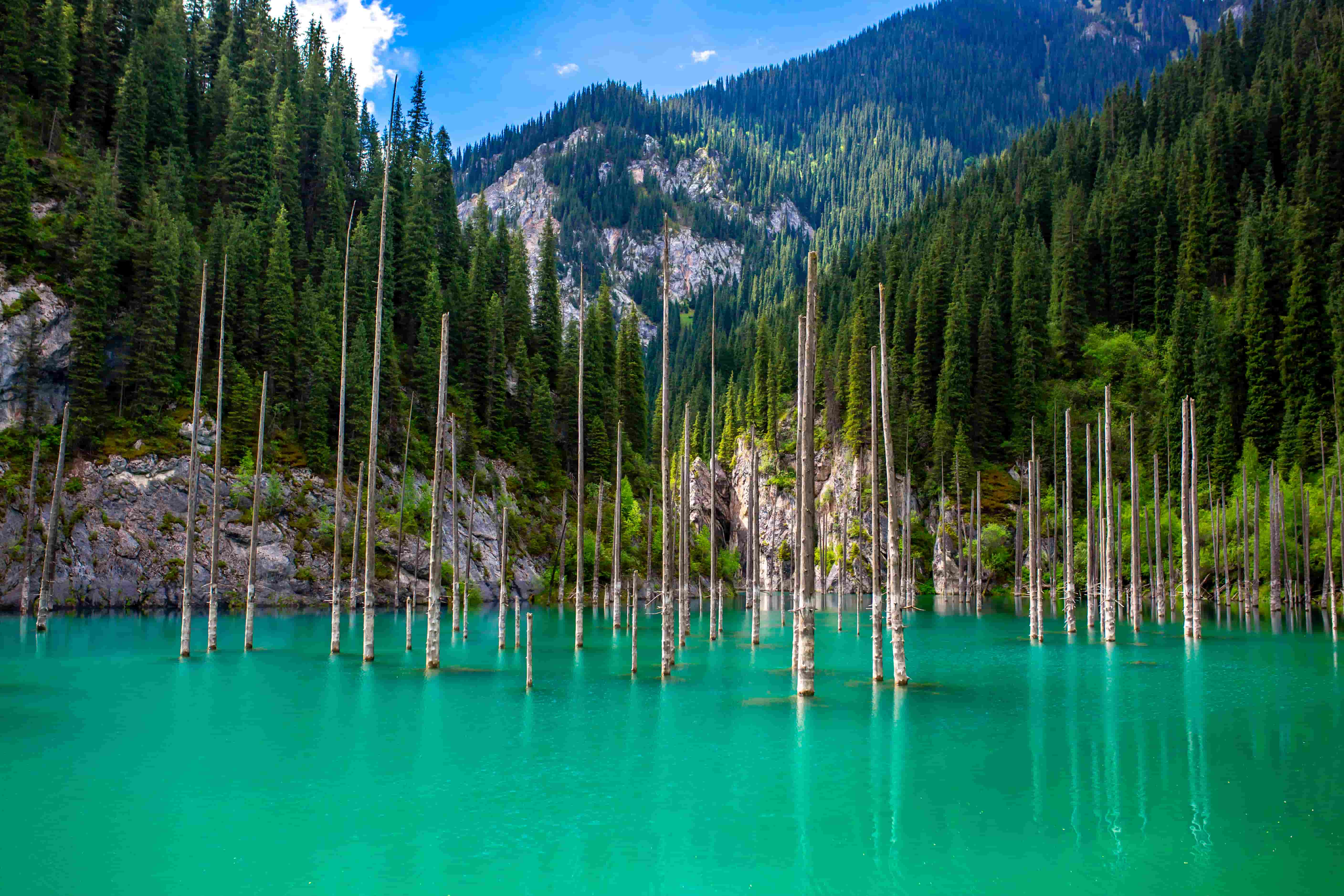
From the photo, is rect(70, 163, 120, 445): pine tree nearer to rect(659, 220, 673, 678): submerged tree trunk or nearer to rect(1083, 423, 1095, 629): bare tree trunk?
rect(659, 220, 673, 678): submerged tree trunk

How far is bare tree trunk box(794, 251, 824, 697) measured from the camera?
90.5 ft

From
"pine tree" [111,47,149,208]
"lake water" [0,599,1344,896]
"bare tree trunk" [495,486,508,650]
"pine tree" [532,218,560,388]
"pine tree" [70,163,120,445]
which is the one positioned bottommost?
"lake water" [0,599,1344,896]

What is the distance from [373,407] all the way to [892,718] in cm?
2203

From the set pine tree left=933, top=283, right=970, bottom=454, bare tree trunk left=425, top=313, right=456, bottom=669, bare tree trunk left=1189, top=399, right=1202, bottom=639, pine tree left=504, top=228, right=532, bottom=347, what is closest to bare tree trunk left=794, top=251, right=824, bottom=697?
bare tree trunk left=425, top=313, right=456, bottom=669

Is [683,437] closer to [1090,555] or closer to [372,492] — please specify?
[1090,555]

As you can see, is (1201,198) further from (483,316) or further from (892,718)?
(892,718)

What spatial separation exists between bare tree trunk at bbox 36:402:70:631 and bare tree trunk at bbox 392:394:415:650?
1899 cm

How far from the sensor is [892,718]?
25469 mm

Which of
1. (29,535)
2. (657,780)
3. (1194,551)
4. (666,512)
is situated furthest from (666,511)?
(29,535)

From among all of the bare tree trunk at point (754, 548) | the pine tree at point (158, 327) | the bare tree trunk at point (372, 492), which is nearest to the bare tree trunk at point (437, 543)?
the bare tree trunk at point (372, 492)

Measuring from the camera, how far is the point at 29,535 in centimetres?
5062

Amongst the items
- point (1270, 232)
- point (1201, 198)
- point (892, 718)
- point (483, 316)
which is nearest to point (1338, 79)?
point (1201, 198)

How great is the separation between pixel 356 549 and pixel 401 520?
2138cm

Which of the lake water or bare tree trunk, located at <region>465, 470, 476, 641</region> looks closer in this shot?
the lake water
